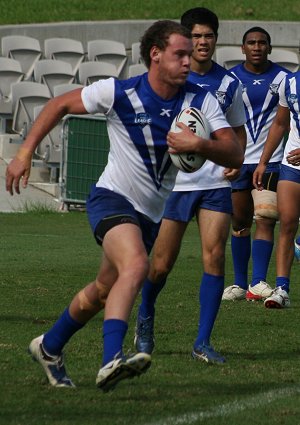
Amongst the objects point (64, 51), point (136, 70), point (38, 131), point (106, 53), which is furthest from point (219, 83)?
point (106, 53)

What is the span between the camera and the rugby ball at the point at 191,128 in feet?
22.9

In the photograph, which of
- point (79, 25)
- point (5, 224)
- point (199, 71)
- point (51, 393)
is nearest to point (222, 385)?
point (51, 393)

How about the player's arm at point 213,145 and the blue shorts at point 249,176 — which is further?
the blue shorts at point 249,176

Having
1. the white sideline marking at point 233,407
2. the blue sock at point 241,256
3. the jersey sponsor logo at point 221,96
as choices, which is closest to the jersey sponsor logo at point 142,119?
the white sideline marking at point 233,407

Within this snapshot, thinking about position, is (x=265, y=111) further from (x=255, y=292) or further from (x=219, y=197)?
(x=219, y=197)

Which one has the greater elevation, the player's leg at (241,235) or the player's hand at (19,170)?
the player's hand at (19,170)

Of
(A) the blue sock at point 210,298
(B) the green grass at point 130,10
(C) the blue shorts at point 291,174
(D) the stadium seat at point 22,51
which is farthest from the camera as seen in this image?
(B) the green grass at point 130,10

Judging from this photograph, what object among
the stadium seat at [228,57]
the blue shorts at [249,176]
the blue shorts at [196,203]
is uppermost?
the blue shorts at [196,203]

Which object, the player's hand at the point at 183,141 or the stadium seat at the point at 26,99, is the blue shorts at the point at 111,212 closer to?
the player's hand at the point at 183,141

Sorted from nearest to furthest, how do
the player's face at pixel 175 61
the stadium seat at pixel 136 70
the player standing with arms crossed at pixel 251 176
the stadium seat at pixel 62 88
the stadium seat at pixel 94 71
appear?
the player's face at pixel 175 61
the player standing with arms crossed at pixel 251 176
the stadium seat at pixel 62 88
the stadium seat at pixel 136 70
the stadium seat at pixel 94 71

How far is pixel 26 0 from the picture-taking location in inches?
1219

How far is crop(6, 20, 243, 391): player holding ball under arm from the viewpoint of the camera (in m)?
6.86

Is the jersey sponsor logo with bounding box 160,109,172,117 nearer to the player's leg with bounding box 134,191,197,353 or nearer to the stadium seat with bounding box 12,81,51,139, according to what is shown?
the player's leg with bounding box 134,191,197,353

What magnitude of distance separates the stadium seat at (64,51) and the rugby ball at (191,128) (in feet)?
61.4
